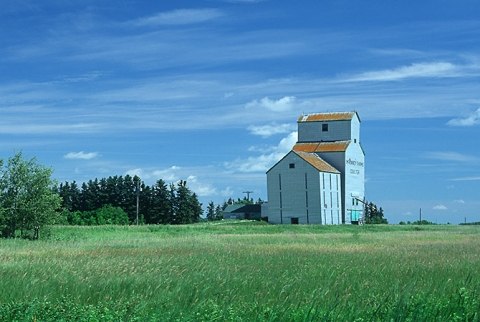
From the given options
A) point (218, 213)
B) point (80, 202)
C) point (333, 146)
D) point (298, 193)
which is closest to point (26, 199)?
point (298, 193)

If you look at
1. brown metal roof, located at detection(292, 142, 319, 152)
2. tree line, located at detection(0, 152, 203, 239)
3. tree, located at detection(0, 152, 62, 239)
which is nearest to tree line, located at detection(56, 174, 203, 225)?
tree line, located at detection(0, 152, 203, 239)

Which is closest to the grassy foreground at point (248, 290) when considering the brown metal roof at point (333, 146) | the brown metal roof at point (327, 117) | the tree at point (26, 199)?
the tree at point (26, 199)

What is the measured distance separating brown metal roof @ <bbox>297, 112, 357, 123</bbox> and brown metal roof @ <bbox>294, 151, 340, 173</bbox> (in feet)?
18.4

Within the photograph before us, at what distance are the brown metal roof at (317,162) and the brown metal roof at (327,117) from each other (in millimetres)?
5616

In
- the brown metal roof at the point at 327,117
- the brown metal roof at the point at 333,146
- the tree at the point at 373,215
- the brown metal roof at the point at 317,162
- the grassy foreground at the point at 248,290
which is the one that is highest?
the brown metal roof at the point at 327,117

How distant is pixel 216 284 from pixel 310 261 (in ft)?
26.5

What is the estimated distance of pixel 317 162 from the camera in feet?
259

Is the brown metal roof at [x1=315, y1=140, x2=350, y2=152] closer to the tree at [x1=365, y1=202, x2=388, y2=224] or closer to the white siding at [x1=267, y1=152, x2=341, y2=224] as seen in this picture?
the white siding at [x1=267, y1=152, x2=341, y2=224]

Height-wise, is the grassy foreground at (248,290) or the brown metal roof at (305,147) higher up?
the brown metal roof at (305,147)

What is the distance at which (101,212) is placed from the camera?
89.6m

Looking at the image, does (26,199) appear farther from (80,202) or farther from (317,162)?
(80,202)

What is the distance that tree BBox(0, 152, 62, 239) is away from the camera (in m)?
42.8

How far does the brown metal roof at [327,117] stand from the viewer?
277 ft

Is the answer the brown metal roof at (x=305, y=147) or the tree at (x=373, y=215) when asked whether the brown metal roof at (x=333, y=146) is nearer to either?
the brown metal roof at (x=305, y=147)
